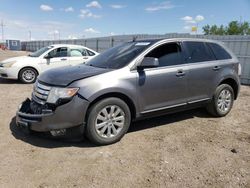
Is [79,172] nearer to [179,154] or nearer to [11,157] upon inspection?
[11,157]

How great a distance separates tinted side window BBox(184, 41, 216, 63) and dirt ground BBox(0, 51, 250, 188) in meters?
1.34

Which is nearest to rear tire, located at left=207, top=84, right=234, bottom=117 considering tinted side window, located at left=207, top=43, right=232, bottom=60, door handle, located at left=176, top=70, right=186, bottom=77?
tinted side window, located at left=207, top=43, right=232, bottom=60

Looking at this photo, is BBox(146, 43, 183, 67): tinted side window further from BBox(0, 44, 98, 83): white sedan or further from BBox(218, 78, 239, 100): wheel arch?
BBox(0, 44, 98, 83): white sedan

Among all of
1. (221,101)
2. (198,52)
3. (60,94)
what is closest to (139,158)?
→ (60,94)

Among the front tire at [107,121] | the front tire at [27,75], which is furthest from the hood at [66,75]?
the front tire at [27,75]

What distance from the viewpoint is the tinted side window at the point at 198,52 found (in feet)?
15.5

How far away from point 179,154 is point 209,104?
Result: 77.9 inches

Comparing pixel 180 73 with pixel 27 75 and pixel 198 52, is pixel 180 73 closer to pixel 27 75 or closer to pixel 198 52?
pixel 198 52

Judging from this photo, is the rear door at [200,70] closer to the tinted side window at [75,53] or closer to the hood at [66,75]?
the hood at [66,75]

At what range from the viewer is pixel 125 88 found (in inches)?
151

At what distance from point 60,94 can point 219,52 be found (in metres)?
3.59

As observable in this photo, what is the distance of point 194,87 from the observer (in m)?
4.69

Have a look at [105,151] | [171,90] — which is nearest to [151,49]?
[171,90]

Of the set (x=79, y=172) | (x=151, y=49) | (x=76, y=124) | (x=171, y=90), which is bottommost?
(x=79, y=172)
